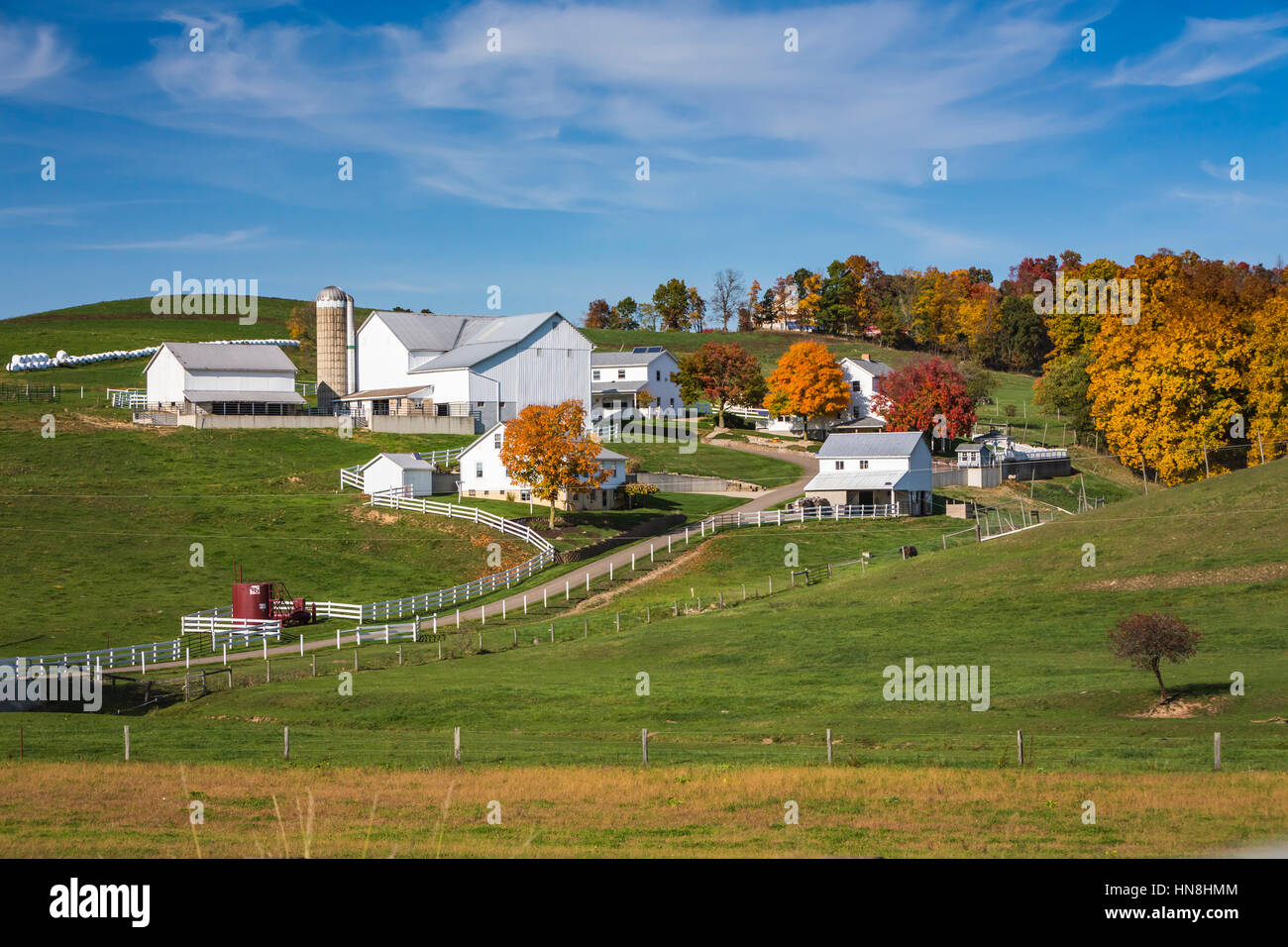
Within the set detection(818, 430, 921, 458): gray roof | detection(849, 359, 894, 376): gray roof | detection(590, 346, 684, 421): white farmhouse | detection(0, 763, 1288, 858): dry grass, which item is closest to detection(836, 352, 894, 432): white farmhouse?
detection(849, 359, 894, 376): gray roof

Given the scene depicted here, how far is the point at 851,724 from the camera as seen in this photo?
3278cm

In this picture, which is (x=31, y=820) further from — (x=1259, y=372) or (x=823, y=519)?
(x=1259, y=372)

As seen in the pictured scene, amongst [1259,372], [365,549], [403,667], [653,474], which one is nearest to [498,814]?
[403,667]

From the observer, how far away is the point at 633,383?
12181cm

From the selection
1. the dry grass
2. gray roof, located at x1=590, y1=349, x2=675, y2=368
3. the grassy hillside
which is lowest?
the grassy hillside

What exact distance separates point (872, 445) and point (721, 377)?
1334 inches

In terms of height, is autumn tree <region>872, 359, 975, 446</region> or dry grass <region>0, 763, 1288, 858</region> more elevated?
autumn tree <region>872, 359, 975, 446</region>

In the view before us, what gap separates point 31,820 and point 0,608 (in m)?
36.5

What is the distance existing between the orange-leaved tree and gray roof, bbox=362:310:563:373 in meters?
24.7

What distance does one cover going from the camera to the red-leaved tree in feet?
356

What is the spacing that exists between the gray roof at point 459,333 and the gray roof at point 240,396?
41.6 ft

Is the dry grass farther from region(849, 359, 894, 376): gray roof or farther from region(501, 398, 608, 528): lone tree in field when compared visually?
region(849, 359, 894, 376): gray roof

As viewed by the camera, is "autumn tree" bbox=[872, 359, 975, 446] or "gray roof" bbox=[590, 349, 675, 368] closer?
"autumn tree" bbox=[872, 359, 975, 446]

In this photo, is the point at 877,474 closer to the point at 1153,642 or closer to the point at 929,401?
the point at 929,401
